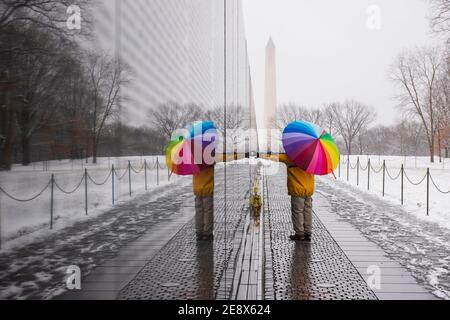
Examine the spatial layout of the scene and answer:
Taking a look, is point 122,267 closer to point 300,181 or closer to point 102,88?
point 102,88

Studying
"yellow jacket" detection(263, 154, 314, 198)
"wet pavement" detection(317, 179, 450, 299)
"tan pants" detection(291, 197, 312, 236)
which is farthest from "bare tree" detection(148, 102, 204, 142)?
"tan pants" detection(291, 197, 312, 236)

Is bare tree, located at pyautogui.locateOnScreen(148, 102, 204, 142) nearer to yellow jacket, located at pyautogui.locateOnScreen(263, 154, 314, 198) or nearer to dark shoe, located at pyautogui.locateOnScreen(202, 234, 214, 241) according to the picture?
dark shoe, located at pyautogui.locateOnScreen(202, 234, 214, 241)

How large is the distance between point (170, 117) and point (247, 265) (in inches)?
120

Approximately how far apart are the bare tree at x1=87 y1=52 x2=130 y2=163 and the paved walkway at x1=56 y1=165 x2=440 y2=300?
39 centimetres

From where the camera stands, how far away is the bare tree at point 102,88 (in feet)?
3.38

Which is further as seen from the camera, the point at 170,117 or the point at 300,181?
the point at 300,181

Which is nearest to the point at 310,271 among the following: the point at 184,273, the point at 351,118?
the point at 184,273

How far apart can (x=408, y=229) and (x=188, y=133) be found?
640 cm

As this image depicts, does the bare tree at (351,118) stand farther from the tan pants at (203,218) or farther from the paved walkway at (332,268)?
the tan pants at (203,218)

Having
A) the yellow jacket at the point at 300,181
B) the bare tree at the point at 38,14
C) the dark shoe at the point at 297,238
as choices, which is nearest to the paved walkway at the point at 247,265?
the dark shoe at the point at 297,238

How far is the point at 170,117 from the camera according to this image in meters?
1.64

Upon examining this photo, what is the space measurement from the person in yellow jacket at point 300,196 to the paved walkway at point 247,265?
0.22 m

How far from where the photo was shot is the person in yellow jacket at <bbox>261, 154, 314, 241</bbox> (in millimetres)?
5969

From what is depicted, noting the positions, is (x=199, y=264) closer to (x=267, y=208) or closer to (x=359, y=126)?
(x=267, y=208)
